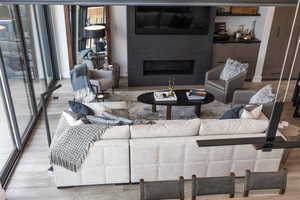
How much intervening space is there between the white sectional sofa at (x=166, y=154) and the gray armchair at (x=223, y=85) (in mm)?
2313

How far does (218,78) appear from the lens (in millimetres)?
6348

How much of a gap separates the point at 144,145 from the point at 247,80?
194 inches

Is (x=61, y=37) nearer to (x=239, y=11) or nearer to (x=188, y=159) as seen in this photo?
(x=239, y=11)

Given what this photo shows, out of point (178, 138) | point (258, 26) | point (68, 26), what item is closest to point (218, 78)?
point (258, 26)

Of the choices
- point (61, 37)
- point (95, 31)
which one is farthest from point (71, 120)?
point (61, 37)

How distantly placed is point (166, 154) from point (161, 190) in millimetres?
1023

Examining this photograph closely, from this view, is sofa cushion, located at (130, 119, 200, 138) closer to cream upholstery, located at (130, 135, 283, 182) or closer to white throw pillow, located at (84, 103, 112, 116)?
cream upholstery, located at (130, 135, 283, 182)

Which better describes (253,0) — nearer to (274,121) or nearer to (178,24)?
(274,121)

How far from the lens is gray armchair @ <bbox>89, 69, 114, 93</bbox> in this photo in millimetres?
5906

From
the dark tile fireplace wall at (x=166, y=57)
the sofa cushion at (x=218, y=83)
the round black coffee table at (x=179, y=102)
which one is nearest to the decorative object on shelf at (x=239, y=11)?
the dark tile fireplace wall at (x=166, y=57)

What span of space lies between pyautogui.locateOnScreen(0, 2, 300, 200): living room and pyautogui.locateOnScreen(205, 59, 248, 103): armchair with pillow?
24 mm

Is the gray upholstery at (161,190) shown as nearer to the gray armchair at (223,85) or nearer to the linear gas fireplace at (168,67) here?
the gray armchair at (223,85)

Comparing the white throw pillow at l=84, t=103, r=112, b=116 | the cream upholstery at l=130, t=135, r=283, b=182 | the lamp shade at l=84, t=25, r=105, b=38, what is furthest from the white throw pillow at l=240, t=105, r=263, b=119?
the lamp shade at l=84, t=25, r=105, b=38

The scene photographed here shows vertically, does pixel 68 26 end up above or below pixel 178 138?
above
